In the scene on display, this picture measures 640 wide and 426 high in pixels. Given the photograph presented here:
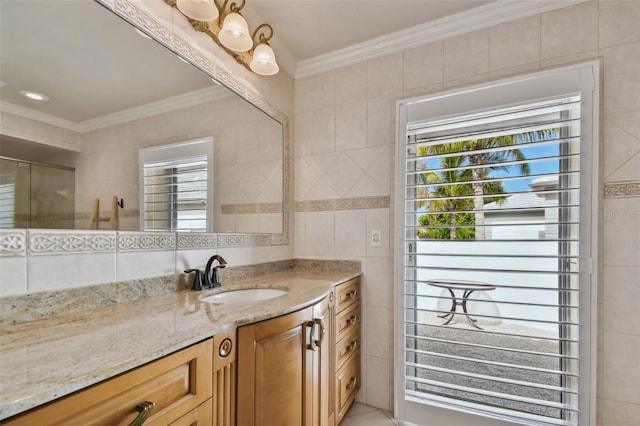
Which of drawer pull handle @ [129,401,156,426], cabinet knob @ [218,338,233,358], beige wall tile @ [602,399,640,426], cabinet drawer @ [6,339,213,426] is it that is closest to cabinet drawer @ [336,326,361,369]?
cabinet knob @ [218,338,233,358]

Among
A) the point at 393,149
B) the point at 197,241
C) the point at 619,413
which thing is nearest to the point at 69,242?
the point at 197,241

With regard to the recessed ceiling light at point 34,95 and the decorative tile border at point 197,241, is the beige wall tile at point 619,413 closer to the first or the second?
the decorative tile border at point 197,241

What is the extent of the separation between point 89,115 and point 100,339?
2.63 feet

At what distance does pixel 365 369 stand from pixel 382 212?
1.06m

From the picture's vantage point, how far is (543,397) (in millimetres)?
1616

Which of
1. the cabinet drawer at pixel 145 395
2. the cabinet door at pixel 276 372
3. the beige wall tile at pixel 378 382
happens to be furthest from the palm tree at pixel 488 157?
the cabinet drawer at pixel 145 395

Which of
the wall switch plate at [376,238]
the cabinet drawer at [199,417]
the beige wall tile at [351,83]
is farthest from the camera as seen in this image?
the beige wall tile at [351,83]

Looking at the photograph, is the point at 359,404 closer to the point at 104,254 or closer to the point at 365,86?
the point at 104,254

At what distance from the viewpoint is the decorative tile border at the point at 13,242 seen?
0.80 metres

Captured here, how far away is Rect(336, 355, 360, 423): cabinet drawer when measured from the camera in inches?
63.8

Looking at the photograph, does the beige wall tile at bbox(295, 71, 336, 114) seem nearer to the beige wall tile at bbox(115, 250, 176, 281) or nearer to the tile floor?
the beige wall tile at bbox(115, 250, 176, 281)

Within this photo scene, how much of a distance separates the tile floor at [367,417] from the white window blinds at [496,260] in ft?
0.69

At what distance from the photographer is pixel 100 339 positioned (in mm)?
708

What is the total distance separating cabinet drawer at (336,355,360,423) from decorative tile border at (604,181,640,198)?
1642 millimetres
